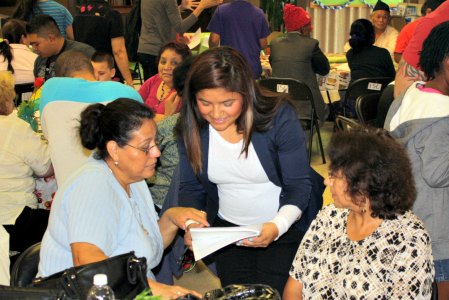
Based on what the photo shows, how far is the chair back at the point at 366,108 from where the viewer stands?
4.56 metres

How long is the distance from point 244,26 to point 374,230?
4.93m

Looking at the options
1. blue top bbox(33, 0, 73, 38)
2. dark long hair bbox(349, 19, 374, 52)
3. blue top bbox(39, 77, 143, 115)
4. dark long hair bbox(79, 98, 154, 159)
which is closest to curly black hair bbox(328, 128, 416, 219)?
dark long hair bbox(79, 98, 154, 159)

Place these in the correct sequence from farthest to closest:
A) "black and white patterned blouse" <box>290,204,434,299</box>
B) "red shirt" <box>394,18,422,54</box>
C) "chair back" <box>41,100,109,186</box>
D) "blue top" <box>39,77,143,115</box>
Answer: "red shirt" <box>394,18,422,54</box>, "chair back" <box>41,100,109,186</box>, "blue top" <box>39,77,143,115</box>, "black and white patterned blouse" <box>290,204,434,299</box>

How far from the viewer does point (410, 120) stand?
2.72 metres

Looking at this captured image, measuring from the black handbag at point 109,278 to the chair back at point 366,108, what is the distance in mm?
2730

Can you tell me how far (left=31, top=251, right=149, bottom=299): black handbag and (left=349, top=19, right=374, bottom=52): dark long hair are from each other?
4916mm

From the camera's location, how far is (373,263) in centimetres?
229

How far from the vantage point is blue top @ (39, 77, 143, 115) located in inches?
142

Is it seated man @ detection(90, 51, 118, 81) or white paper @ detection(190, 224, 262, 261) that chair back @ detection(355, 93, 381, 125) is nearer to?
seated man @ detection(90, 51, 118, 81)

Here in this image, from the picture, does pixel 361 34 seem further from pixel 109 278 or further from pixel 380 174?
pixel 109 278

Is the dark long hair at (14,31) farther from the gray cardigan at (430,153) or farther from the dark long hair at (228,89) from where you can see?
the gray cardigan at (430,153)

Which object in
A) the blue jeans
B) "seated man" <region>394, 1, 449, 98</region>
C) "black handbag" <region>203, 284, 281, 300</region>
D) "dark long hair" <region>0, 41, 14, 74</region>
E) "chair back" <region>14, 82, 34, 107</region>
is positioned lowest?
"chair back" <region>14, 82, 34, 107</region>

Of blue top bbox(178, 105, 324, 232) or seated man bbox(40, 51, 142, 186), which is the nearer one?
blue top bbox(178, 105, 324, 232)

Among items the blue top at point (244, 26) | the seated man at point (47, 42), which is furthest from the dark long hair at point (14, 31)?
the blue top at point (244, 26)
